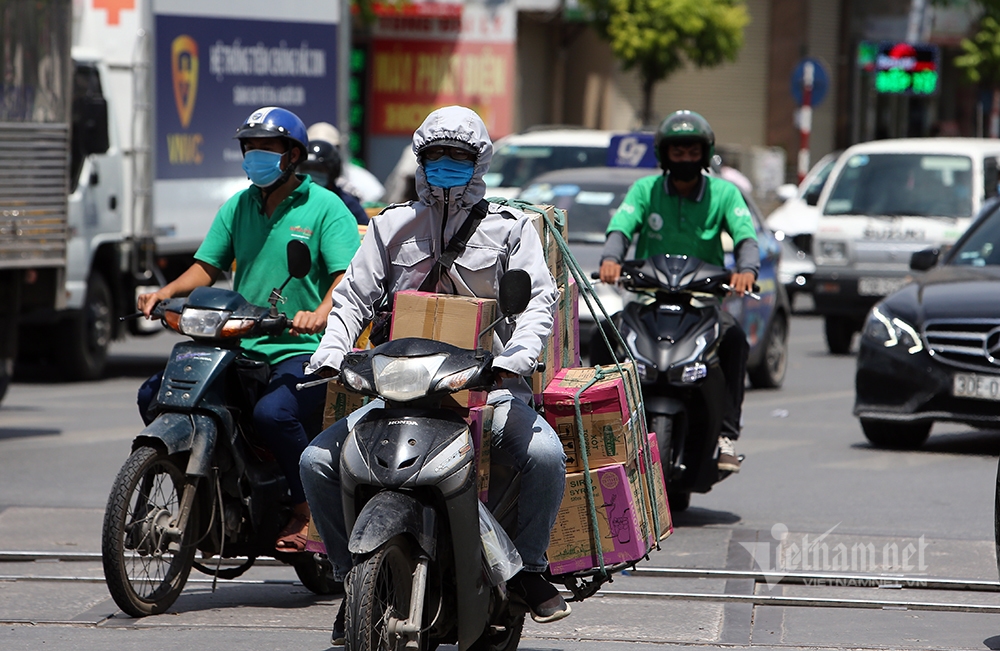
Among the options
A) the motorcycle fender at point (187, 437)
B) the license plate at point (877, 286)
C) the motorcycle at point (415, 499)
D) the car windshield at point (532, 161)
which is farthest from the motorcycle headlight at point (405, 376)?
the license plate at point (877, 286)

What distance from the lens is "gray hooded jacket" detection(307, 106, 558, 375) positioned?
16.5ft

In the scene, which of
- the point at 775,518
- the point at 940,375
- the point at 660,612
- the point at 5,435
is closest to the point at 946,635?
the point at 660,612

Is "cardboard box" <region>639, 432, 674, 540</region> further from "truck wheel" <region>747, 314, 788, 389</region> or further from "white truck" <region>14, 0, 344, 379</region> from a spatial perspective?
"white truck" <region>14, 0, 344, 379</region>

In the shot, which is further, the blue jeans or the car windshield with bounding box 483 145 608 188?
the car windshield with bounding box 483 145 608 188

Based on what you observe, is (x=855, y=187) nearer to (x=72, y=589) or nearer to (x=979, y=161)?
(x=979, y=161)

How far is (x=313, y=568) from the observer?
257 inches

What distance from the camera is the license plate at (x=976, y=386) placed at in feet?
32.3

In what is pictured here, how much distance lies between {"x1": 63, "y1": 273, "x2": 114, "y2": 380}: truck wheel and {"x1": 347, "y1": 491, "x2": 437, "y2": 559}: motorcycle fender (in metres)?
9.88

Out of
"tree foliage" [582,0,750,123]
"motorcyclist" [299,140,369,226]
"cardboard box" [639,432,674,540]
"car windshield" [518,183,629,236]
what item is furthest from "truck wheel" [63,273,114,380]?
"tree foliage" [582,0,750,123]

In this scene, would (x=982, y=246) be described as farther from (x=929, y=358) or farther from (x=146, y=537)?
(x=146, y=537)

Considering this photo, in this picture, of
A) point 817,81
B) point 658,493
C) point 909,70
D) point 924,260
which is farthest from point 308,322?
point 909,70

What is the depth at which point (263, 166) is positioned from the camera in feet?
20.9

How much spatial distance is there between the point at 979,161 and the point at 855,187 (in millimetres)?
1242

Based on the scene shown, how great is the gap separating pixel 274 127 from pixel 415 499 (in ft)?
7.10
